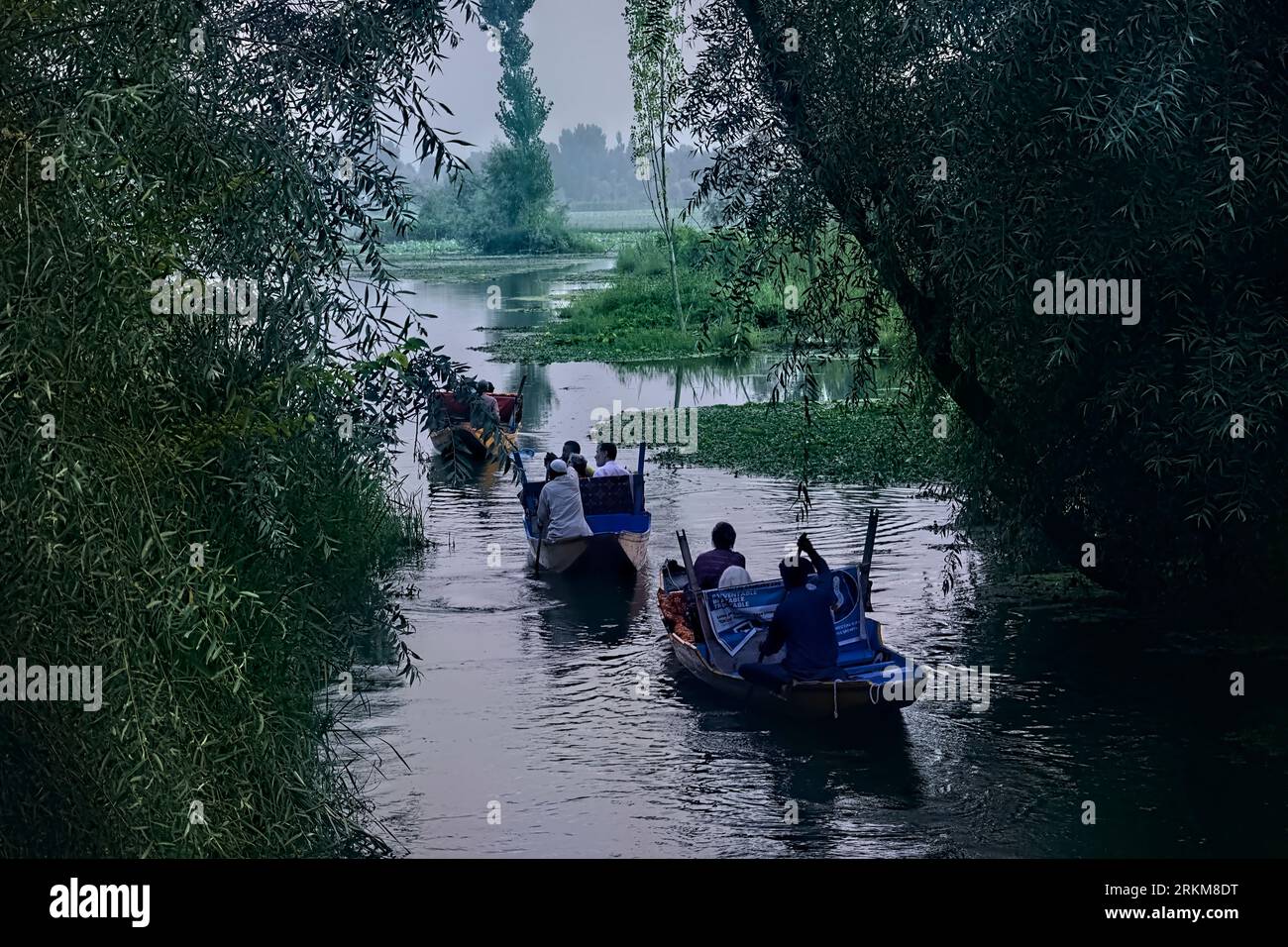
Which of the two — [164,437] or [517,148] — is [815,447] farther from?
[517,148]

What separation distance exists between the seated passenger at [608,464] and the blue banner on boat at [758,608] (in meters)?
5.99

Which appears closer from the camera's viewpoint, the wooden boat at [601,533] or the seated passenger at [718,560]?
the seated passenger at [718,560]

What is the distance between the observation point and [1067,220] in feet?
39.3

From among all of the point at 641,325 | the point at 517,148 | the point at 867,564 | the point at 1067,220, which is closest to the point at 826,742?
the point at 867,564

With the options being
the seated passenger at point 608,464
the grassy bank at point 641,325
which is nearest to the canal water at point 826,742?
the seated passenger at point 608,464

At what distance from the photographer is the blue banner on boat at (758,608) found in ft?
48.0

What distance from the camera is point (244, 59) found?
9461 mm

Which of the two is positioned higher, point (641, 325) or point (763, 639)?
point (641, 325)

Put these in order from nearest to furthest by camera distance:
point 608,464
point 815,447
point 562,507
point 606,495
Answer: point 562,507
point 606,495
point 608,464
point 815,447

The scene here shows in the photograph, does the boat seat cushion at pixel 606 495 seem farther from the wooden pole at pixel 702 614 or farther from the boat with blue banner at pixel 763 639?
the wooden pole at pixel 702 614

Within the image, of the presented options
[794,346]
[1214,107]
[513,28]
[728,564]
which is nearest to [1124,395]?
[1214,107]

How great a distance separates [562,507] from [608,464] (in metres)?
1.56

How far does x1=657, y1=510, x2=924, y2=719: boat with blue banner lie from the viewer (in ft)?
43.5

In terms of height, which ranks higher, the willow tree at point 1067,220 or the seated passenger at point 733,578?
the willow tree at point 1067,220
